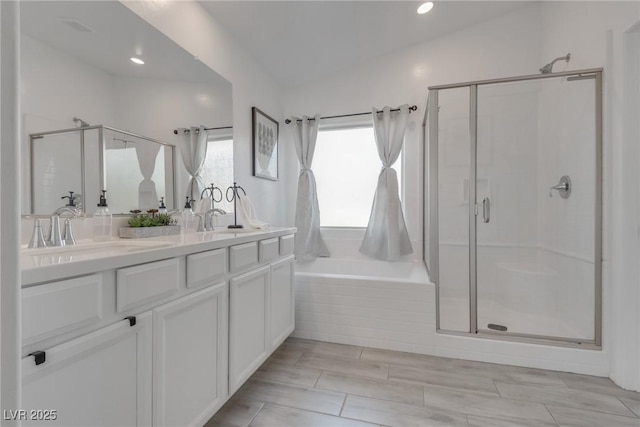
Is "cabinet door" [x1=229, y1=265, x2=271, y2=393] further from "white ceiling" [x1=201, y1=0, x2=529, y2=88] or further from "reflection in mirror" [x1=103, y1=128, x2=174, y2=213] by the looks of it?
"white ceiling" [x1=201, y1=0, x2=529, y2=88]

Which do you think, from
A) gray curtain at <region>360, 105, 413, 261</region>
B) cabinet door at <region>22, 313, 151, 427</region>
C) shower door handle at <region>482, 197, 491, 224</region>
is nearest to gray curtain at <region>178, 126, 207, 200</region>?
cabinet door at <region>22, 313, 151, 427</region>

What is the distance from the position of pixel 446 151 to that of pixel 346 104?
1.31 m

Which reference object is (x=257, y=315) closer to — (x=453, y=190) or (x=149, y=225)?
(x=149, y=225)

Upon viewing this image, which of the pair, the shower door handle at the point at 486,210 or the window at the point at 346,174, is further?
the window at the point at 346,174

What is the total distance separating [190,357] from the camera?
46.0 inches

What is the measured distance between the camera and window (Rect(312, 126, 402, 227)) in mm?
3264

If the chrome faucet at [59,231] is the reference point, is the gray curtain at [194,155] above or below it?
above

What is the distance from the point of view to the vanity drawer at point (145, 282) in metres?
0.89

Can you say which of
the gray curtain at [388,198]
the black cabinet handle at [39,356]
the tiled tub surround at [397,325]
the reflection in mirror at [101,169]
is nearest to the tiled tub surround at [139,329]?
the black cabinet handle at [39,356]

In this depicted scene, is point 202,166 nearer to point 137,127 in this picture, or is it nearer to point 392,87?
point 137,127

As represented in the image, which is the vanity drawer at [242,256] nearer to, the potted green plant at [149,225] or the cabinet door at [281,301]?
the cabinet door at [281,301]

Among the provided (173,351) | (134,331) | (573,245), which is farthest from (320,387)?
(573,245)

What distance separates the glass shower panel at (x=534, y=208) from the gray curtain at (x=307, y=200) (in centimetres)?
156

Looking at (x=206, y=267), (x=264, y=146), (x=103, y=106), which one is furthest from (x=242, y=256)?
(x=264, y=146)
